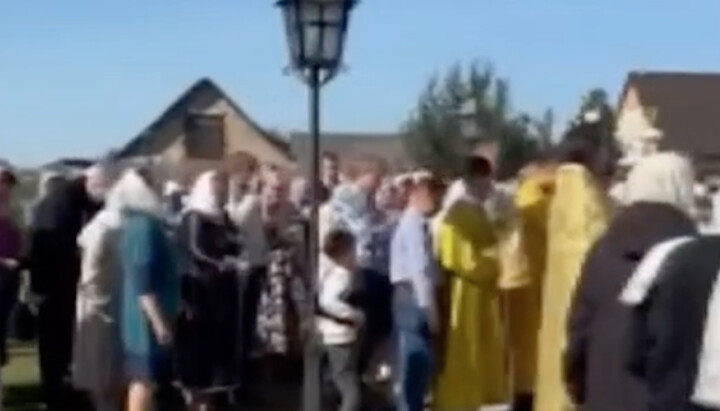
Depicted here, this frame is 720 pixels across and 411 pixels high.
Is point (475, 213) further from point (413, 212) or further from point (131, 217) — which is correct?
point (131, 217)

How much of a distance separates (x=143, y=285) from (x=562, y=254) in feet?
7.00

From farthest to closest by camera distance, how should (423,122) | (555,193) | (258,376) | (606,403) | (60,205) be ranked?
(423,122) → (258,376) → (60,205) → (555,193) → (606,403)

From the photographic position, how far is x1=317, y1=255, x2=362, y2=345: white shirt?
1322cm

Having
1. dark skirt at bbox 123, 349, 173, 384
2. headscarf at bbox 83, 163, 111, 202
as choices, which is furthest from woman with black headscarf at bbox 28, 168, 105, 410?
dark skirt at bbox 123, 349, 173, 384

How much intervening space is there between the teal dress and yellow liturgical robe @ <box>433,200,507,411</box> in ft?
7.59

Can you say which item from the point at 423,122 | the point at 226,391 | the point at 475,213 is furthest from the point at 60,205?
the point at 423,122

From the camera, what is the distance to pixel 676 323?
26.6 feet

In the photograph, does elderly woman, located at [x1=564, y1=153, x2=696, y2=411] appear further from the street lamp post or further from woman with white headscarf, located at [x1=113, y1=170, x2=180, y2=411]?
the street lamp post

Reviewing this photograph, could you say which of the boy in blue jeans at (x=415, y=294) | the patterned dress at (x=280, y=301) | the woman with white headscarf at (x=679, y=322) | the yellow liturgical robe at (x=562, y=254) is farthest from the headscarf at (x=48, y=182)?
the woman with white headscarf at (x=679, y=322)

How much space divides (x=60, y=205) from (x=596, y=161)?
4.77 metres

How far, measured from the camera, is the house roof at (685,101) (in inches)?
2650

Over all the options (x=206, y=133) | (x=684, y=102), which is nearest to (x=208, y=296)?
(x=206, y=133)

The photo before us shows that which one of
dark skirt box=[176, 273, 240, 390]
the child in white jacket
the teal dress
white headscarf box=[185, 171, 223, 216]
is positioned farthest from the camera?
dark skirt box=[176, 273, 240, 390]

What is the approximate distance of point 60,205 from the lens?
14617mm
